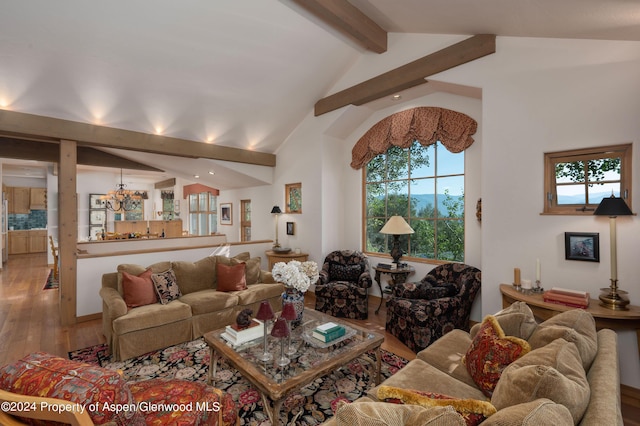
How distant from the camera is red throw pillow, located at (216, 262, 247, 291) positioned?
12.8 feet

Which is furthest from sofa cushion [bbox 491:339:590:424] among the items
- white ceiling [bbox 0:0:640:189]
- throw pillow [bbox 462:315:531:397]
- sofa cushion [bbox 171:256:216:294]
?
sofa cushion [bbox 171:256:216:294]

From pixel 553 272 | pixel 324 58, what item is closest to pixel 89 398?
pixel 553 272

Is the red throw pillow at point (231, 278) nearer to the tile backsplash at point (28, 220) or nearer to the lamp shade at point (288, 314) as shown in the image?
the lamp shade at point (288, 314)

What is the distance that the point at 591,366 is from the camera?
144 cm

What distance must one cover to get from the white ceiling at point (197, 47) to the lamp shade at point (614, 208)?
1308 millimetres

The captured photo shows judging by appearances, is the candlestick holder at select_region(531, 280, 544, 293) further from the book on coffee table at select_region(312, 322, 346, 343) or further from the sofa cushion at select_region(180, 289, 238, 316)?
the sofa cushion at select_region(180, 289, 238, 316)

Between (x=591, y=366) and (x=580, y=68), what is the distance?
101 inches

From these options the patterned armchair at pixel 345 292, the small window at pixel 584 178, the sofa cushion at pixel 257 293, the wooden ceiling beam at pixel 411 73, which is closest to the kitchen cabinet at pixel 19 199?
the sofa cushion at pixel 257 293

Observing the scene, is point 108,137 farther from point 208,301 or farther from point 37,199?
point 37,199

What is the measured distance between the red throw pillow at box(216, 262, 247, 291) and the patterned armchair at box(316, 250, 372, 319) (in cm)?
111

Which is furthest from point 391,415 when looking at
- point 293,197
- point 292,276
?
point 293,197

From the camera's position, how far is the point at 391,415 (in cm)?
99

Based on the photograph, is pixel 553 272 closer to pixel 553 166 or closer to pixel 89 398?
pixel 553 166

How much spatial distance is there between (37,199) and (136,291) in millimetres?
9721
